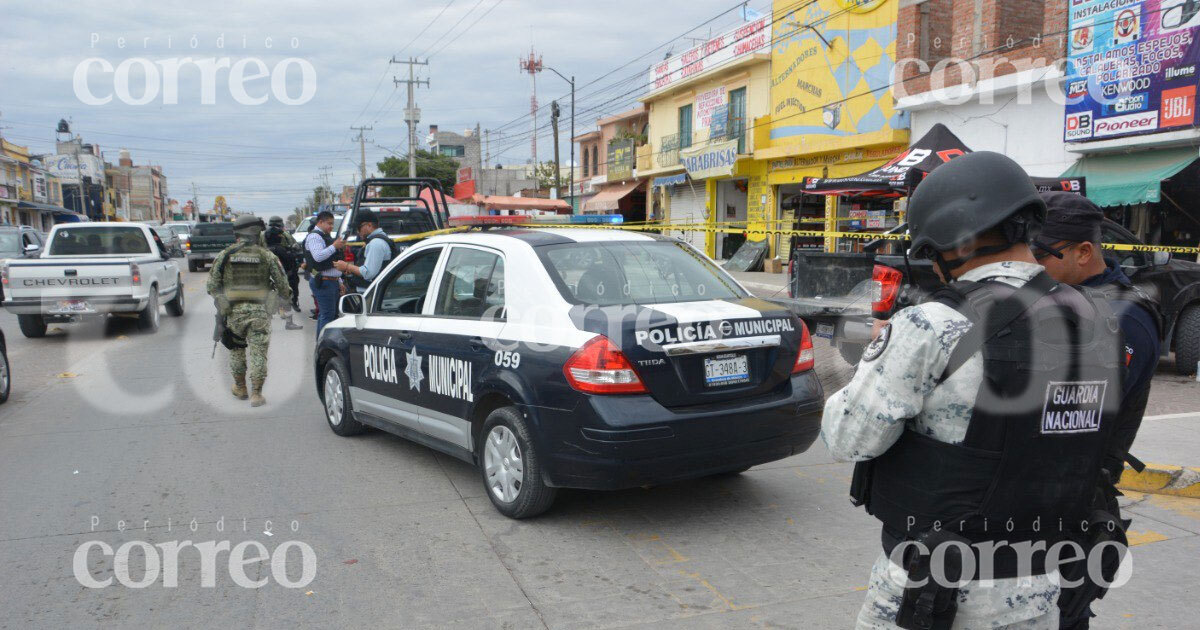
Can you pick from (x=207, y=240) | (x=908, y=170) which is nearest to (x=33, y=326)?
(x=908, y=170)

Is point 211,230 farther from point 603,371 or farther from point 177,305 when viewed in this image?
point 603,371

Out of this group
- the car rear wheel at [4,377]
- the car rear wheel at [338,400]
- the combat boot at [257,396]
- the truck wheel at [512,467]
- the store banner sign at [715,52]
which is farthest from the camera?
the store banner sign at [715,52]

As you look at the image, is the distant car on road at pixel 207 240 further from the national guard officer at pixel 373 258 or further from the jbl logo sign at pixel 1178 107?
the jbl logo sign at pixel 1178 107

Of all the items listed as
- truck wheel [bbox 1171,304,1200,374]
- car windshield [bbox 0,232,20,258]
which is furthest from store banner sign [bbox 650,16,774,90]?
car windshield [bbox 0,232,20,258]

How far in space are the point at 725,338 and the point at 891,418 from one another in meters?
2.64

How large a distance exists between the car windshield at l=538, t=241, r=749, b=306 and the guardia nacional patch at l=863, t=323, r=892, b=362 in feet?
9.10

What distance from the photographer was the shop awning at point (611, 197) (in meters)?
38.8

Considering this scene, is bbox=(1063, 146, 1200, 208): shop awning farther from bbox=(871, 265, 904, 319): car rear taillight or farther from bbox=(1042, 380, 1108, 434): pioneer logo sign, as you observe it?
bbox=(1042, 380, 1108, 434): pioneer logo sign

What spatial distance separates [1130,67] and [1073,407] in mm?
14905

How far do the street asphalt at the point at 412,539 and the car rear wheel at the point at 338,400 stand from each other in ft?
0.45

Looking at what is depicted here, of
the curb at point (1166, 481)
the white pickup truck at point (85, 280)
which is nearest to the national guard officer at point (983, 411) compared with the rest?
the curb at point (1166, 481)

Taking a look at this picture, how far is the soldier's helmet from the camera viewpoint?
323 inches

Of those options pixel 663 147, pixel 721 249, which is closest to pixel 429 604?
pixel 721 249

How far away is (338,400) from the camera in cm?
687
